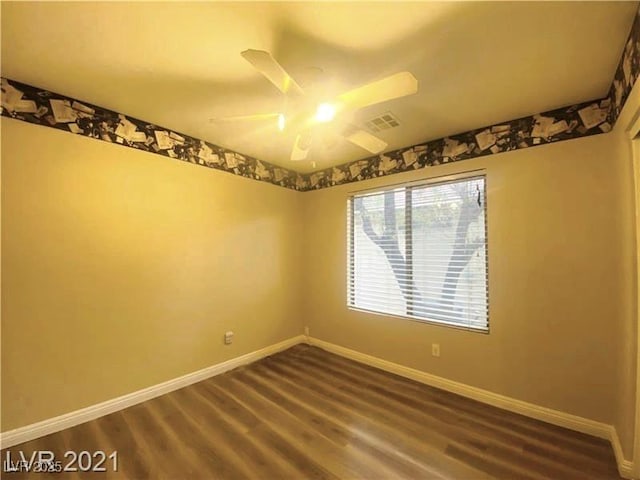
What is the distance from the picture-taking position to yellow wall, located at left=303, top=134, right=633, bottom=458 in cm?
193

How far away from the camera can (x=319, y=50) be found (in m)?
1.54

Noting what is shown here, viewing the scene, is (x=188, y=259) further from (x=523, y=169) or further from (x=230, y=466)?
(x=523, y=169)

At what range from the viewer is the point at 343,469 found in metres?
1.66

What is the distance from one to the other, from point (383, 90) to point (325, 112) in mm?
355

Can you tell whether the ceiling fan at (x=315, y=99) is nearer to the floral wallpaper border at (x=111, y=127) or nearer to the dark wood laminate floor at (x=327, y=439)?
the floral wallpaper border at (x=111, y=127)

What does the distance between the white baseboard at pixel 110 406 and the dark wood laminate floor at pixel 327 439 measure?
5 centimetres

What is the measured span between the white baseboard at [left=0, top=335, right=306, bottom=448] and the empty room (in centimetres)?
2

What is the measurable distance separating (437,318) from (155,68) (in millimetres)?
3041

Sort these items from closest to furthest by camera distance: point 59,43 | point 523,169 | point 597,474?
point 59,43 → point 597,474 → point 523,169

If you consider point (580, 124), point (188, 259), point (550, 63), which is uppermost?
point (550, 63)

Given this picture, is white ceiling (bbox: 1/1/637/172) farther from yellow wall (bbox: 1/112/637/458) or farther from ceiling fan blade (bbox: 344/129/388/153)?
yellow wall (bbox: 1/112/637/458)

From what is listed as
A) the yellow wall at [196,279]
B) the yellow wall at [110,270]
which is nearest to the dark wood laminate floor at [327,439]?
the yellow wall at [196,279]

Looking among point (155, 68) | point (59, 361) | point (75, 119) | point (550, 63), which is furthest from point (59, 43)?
point (550, 63)

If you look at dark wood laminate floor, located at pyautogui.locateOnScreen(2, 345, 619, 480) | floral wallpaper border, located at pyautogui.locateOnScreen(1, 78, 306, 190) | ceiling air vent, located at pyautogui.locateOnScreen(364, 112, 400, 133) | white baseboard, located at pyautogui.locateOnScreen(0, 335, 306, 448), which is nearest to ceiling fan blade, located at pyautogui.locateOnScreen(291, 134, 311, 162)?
ceiling air vent, located at pyautogui.locateOnScreen(364, 112, 400, 133)
